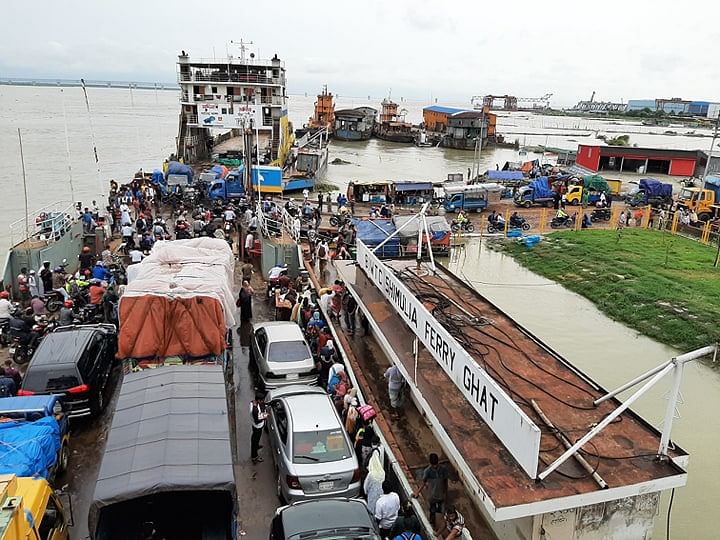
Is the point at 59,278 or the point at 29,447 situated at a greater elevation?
the point at 29,447

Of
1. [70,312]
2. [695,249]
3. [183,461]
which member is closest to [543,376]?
[183,461]

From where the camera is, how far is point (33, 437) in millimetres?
7766

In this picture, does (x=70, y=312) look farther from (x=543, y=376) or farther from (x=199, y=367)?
(x=543, y=376)

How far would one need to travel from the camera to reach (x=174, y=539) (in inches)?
278

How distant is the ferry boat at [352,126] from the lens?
81750 mm

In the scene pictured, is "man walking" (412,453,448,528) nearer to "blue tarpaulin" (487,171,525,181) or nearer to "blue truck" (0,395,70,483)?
"blue truck" (0,395,70,483)

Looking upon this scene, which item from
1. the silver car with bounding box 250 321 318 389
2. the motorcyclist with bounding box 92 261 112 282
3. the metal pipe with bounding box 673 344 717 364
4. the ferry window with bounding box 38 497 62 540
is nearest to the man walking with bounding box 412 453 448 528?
the metal pipe with bounding box 673 344 717 364

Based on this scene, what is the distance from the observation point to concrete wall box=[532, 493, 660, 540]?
20.5 ft

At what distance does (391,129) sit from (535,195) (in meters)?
56.3

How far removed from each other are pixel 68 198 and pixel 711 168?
154ft

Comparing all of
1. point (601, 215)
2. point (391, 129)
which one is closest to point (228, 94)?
point (601, 215)

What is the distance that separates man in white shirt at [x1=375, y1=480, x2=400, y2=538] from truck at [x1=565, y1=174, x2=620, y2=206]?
28767 millimetres

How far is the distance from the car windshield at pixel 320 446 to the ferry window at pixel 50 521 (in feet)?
9.80

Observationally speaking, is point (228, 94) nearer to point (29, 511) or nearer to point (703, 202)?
point (703, 202)
